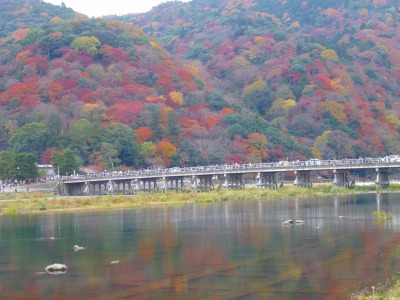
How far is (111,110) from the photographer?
110 m

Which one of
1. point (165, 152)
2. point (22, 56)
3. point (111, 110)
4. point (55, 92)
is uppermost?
point (22, 56)

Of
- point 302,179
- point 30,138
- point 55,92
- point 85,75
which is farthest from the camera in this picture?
point 85,75

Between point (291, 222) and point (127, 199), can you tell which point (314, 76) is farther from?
point (291, 222)

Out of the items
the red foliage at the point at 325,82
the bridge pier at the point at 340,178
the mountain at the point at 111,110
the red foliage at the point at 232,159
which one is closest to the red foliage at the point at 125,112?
the mountain at the point at 111,110

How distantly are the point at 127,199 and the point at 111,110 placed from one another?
44.0m

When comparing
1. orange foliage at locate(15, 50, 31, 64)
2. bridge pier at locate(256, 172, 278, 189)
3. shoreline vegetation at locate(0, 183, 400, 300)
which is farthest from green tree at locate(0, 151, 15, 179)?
orange foliage at locate(15, 50, 31, 64)

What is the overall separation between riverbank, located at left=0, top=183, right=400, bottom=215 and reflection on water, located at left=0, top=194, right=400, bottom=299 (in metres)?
12.6

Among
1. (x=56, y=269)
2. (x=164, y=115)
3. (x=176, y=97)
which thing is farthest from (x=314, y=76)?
(x=56, y=269)

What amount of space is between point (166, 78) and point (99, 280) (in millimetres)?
103883

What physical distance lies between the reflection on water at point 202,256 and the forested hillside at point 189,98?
46.2 metres

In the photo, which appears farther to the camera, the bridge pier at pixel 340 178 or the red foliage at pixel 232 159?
the red foliage at pixel 232 159

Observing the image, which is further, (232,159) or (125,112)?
(125,112)

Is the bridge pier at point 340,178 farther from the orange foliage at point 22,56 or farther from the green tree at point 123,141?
the orange foliage at point 22,56

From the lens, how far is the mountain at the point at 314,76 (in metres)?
124
